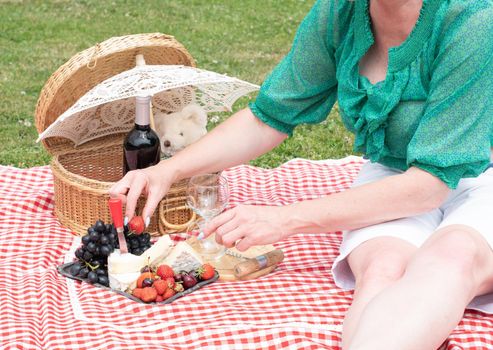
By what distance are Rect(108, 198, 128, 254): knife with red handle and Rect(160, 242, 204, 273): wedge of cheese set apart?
138 mm

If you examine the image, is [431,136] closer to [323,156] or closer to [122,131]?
[122,131]

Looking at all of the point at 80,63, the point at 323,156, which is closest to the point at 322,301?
the point at 80,63

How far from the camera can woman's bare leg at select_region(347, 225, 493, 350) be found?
203cm

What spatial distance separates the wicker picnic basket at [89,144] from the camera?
10.3 feet

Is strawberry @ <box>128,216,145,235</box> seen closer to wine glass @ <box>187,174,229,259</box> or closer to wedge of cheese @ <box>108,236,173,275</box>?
wedge of cheese @ <box>108,236,173,275</box>

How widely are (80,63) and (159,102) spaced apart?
1.57ft

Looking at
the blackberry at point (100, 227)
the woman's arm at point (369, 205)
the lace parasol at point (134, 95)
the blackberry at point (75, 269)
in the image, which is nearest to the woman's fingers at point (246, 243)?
the woman's arm at point (369, 205)

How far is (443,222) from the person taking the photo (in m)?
2.51

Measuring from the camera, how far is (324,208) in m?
2.53

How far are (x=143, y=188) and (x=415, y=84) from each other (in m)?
0.91

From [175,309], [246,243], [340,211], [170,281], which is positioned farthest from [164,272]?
[340,211]

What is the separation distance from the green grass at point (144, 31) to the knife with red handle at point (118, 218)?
1.68m

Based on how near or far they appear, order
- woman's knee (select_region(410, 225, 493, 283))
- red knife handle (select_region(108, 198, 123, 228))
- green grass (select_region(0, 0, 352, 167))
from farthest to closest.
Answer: green grass (select_region(0, 0, 352, 167)), red knife handle (select_region(108, 198, 123, 228)), woman's knee (select_region(410, 225, 493, 283))

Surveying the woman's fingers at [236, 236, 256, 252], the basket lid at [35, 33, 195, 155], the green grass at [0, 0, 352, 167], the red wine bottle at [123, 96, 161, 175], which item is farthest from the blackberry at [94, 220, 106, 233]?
the green grass at [0, 0, 352, 167]
